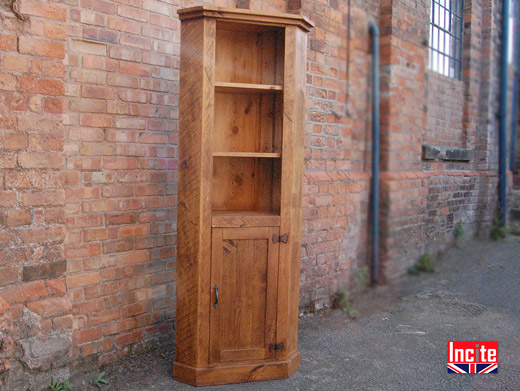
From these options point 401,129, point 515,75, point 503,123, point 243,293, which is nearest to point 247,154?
point 243,293

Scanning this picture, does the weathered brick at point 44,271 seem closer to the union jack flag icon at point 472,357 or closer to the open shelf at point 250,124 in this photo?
the open shelf at point 250,124

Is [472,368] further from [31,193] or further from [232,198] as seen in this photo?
[31,193]

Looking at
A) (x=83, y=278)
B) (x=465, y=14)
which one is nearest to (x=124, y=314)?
(x=83, y=278)

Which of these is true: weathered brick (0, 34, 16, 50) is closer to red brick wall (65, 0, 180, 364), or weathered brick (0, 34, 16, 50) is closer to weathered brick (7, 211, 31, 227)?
red brick wall (65, 0, 180, 364)

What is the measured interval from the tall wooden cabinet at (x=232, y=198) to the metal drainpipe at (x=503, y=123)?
392 centimetres

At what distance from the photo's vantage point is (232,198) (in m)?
3.22

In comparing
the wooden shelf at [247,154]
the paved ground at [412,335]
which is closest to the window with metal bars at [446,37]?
the paved ground at [412,335]

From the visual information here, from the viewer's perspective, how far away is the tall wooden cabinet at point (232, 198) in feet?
9.20

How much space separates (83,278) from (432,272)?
362 centimetres

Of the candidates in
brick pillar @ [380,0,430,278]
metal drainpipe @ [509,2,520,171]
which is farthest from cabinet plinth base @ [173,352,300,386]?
metal drainpipe @ [509,2,520,171]

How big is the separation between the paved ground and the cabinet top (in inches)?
85.1

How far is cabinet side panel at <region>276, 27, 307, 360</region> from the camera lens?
9.48 ft

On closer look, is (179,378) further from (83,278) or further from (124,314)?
(83,278)

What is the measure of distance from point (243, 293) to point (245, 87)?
4.07 ft
